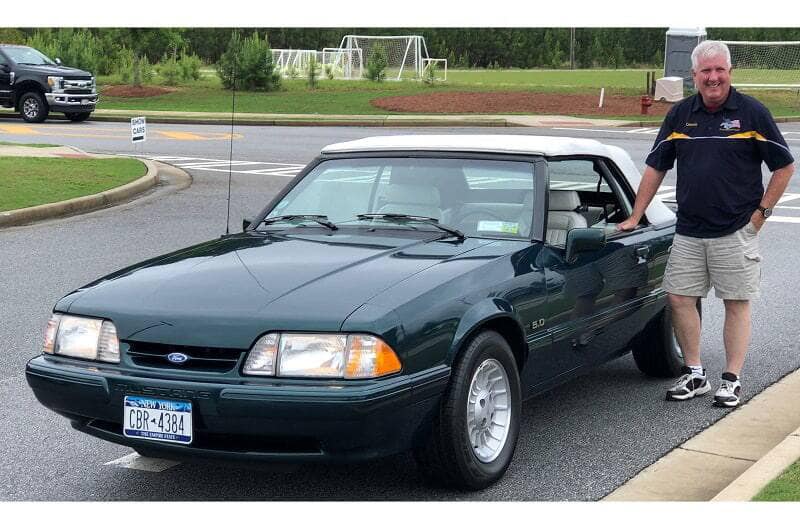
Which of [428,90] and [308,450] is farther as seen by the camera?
[428,90]

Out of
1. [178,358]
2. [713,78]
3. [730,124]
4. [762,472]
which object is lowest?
[762,472]

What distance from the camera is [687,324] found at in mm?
6719

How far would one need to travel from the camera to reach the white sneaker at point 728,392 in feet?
21.5

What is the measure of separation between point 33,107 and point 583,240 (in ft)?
89.5

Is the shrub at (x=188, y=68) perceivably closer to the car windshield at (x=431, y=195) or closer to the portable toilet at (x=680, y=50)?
the portable toilet at (x=680, y=50)

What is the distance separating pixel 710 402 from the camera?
6.70 m

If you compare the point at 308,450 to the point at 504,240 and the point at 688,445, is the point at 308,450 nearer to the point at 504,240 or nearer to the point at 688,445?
the point at 504,240

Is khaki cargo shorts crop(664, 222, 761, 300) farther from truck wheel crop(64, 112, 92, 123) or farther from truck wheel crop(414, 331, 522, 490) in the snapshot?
truck wheel crop(64, 112, 92, 123)

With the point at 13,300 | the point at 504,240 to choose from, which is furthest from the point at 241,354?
the point at 13,300

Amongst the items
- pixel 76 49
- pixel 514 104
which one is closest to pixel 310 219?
pixel 514 104

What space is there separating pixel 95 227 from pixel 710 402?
28.5 feet

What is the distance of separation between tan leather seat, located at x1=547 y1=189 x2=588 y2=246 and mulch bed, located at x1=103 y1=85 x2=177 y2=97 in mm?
36289

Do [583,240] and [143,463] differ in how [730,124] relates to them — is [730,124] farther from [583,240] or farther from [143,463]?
[143,463]

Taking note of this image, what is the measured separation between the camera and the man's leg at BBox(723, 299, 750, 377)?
6.64 meters
